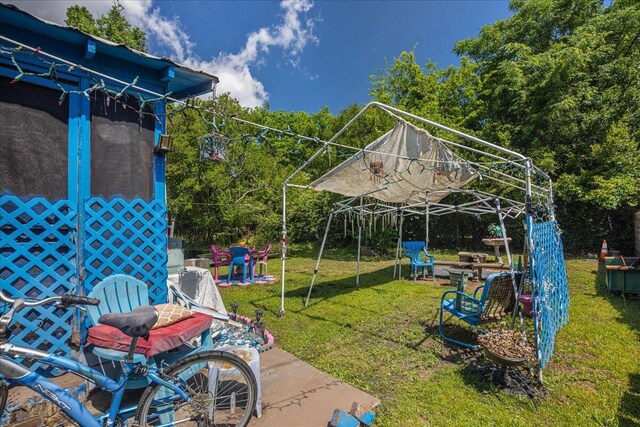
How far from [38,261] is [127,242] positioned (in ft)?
2.20

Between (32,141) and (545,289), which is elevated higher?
(32,141)

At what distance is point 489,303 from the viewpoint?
12.0ft

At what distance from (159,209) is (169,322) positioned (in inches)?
57.1

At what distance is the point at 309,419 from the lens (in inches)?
95.1

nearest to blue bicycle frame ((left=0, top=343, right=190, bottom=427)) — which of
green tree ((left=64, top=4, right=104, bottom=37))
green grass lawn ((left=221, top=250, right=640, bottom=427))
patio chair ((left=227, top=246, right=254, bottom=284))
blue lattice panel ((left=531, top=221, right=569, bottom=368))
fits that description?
green grass lawn ((left=221, top=250, right=640, bottom=427))

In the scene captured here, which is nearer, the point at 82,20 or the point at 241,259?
the point at 241,259

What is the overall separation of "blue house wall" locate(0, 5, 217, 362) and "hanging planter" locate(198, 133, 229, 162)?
0.52m

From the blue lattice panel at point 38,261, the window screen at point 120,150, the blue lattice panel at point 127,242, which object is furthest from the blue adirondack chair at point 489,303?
the blue lattice panel at point 38,261

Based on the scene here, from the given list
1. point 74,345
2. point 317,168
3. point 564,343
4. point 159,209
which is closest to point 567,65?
point 317,168

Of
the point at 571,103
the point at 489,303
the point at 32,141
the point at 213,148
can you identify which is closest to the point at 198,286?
the point at 213,148

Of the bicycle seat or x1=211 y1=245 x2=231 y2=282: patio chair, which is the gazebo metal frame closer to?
x1=211 y1=245 x2=231 y2=282: patio chair

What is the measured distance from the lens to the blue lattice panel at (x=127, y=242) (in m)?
3.04

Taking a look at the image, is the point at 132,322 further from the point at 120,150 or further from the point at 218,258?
the point at 218,258

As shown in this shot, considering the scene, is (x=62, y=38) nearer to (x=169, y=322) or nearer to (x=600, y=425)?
(x=169, y=322)
